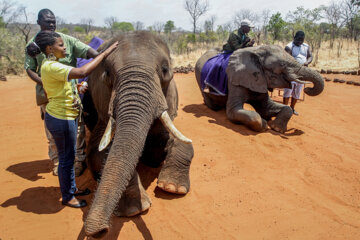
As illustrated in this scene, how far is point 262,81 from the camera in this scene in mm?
6625

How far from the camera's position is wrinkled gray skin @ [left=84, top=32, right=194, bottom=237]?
101 inches

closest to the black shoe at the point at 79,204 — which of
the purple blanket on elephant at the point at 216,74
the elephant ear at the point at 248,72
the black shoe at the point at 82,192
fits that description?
the black shoe at the point at 82,192

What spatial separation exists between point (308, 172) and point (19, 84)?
1244cm

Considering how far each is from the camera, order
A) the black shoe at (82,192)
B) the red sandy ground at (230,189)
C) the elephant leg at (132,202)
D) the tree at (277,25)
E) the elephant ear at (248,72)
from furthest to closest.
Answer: the tree at (277,25), the elephant ear at (248,72), the black shoe at (82,192), the elephant leg at (132,202), the red sandy ground at (230,189)

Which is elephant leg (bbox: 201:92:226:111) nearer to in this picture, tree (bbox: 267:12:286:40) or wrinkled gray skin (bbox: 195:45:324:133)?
wrinkled gray skin (bbox: 195:45:324:133)

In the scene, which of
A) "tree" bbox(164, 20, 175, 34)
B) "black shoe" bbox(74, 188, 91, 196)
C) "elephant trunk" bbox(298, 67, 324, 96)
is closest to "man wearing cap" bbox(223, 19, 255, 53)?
"elephant trunk" bbox(298, 67, 324, 96)

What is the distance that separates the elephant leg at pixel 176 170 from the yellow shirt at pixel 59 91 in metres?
1.39

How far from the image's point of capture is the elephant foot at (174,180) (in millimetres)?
3783

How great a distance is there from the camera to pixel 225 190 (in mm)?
4016

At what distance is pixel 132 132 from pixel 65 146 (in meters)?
1.03

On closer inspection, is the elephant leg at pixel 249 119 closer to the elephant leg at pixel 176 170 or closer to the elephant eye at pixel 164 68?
the elephant leg at pixel 176 170

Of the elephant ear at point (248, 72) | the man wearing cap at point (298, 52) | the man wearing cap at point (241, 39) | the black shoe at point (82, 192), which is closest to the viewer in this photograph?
the black shoe at point (82, 192)

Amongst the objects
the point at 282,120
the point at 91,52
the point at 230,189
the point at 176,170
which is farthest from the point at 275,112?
the point at 91,52

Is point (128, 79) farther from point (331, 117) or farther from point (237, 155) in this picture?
point (331, 117)
